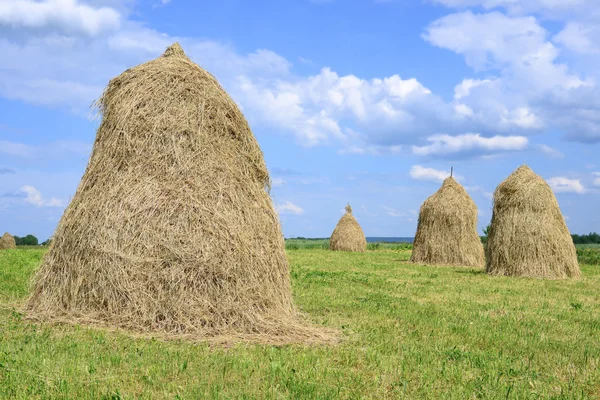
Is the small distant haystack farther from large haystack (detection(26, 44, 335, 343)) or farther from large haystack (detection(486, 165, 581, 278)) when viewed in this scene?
large haystack (detection(26, 44, 335, 343))

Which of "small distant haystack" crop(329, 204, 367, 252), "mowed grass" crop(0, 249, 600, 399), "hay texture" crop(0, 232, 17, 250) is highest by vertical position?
"small distant haystack" crop(329, 204, 367, 252)

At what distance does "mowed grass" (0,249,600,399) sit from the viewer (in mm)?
6625

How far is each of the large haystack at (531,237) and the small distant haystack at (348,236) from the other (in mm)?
21503

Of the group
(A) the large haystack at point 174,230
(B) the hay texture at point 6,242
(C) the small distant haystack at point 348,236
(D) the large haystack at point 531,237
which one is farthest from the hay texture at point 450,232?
(B) the hay texture at point 6,242

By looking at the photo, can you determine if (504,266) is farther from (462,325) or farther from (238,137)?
(238,137)

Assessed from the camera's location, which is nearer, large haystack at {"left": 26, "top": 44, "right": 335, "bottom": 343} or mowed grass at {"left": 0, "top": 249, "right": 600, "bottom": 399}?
mowed grass at {"left": 0, "top": 249, "right": 600, "bottom": 399}

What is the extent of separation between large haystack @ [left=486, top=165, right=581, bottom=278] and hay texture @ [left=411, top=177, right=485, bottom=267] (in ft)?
21.5

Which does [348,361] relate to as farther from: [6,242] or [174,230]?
[6,242]

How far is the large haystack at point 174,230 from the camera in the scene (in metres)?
9.25

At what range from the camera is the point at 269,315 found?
961 centimetres

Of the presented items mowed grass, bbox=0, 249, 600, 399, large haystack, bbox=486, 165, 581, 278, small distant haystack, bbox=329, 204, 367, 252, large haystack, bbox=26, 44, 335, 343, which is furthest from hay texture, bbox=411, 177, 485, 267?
large haystack, bbox=26, 44, 335, 343

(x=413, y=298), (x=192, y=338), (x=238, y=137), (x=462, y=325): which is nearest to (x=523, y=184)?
(x=413, y=298)

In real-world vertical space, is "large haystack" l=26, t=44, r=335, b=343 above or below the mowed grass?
above

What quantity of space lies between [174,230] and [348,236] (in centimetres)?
3625
